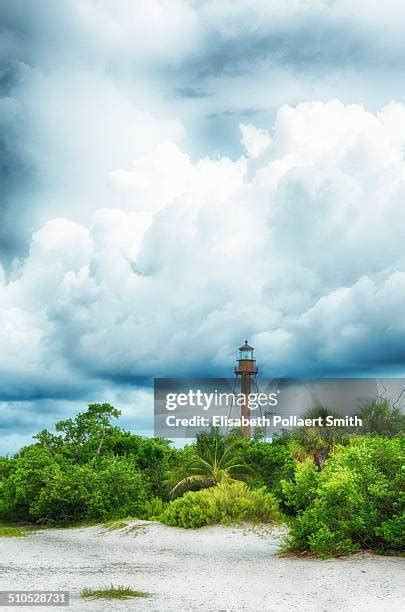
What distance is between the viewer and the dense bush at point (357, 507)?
590 inches

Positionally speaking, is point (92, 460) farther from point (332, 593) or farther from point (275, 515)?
point (332, 593)

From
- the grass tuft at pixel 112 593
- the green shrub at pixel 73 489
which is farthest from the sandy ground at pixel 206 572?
the green shrub at pixel 73 489

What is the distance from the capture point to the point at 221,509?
72.1 feet

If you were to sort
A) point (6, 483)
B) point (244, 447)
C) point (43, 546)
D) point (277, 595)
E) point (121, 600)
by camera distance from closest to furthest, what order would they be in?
point (121, 600) < point (277, 595) < point (43, 546) < point (6, 483) < point (244, 447)

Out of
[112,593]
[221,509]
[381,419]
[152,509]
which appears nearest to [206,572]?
[112,593]

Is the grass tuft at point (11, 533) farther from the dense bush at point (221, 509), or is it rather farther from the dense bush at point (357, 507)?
the dense bush at point (357, 507)

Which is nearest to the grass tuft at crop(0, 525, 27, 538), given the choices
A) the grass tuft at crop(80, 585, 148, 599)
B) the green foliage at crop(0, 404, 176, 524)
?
the green foliage at crop(0, 404, 176, 524)

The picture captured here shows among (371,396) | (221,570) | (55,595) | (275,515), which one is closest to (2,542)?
(275,515)

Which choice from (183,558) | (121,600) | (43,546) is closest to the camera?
(121,600)

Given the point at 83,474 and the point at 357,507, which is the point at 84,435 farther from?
the point at 357,507

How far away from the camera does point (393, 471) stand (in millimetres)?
15586

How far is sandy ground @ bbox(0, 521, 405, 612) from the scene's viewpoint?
11.4 metres

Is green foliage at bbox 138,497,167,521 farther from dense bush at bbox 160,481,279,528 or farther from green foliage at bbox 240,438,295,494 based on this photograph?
green foliage at bbox 240,438,295,494

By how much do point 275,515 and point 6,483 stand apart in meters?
11.2
